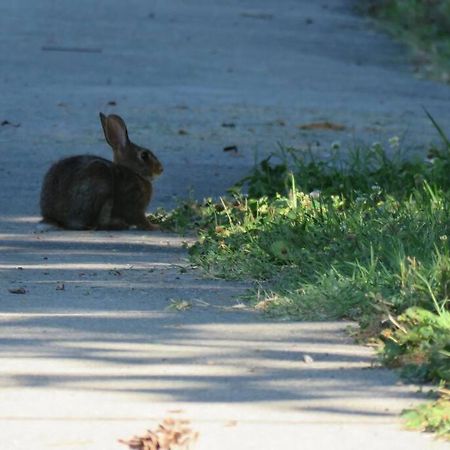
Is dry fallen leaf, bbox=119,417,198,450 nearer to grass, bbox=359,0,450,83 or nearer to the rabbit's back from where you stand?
the rabbit's back

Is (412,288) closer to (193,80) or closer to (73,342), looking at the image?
(73,342)

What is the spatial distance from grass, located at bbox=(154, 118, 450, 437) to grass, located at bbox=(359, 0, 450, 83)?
335 inches

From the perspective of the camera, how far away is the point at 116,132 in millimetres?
9125

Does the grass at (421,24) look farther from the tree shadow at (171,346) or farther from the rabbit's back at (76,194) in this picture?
the tree shadow at (171,346)

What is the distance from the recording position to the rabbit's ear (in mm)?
9094

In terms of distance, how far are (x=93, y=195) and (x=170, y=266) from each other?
134cm

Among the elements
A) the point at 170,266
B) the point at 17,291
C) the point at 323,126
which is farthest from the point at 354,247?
the point at 323,126

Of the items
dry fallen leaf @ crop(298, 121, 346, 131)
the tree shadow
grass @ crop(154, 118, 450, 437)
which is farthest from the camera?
dry fallen leaf @ crop(298, 121, 346, 131)

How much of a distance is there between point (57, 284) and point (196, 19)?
534 inches

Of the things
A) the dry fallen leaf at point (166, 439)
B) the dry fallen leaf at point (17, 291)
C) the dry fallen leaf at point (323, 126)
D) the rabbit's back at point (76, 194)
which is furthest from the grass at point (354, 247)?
the dry fallen leaf at point (323, 126)

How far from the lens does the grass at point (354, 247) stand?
536cm

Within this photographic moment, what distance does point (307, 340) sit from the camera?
5.61m

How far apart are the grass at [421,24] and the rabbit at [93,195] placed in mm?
8999

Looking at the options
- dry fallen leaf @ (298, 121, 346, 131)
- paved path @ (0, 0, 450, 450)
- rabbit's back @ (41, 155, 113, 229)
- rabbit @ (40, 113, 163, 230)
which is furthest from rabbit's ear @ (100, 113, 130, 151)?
dry fallen leaf @ (298, 121, 346, 131)
